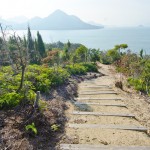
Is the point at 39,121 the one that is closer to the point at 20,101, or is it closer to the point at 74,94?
the point at 20,101

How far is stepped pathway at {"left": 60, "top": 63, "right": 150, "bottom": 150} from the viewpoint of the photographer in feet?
16.2

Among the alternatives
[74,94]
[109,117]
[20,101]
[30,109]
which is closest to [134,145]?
[109,117]

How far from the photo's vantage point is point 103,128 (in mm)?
5812

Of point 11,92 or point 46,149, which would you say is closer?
point 46,149

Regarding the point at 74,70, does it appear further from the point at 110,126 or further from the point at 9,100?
the point at 110,126

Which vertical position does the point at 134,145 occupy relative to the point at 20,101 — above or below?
below

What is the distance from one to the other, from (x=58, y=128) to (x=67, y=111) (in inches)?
63.6

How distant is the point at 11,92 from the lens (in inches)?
270

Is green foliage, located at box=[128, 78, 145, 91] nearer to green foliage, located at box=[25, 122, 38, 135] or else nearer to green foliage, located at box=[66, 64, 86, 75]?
green foliage, located at box=[66, 64, 86, 75]

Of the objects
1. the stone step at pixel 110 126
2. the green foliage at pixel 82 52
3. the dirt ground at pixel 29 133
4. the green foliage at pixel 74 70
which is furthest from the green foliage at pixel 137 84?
the green foliage at pixel 82 52

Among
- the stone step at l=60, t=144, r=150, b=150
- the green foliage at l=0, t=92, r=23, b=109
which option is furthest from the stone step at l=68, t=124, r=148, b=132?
the green foliage at l=0, t=92, r=23, b=109

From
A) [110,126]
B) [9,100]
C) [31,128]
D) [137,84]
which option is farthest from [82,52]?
[31,128]

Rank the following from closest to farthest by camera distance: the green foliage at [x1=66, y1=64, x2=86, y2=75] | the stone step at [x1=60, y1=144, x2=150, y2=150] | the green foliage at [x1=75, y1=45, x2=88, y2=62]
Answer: the stone step at [x1=60, y1=144, x2=150, y2=150], the green foliage at [x1=66, y1=64, x2=86, y2=75], the green foliage at [x1=75, y1=45, x2=88, y2=62]

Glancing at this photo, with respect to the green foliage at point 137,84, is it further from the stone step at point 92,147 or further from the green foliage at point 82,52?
Answer: the green foliage at point 82,52
